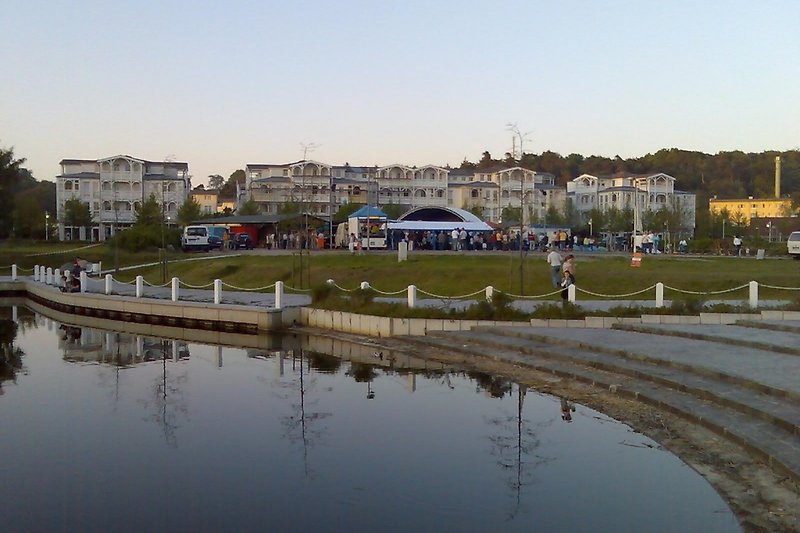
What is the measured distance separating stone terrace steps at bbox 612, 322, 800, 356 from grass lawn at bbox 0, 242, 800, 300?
18.1 feet

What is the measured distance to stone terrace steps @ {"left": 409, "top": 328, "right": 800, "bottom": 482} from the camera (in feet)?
31.7

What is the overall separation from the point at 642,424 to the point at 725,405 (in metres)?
1.21

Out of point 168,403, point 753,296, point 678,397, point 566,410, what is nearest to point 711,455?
point 678,397

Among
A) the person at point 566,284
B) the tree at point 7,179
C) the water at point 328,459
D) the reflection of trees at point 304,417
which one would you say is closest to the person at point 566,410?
the water at point 328,459

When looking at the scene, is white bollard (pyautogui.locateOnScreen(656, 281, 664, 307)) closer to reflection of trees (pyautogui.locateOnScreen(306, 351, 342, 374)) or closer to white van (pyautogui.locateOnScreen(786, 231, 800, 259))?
reflection of trees (pyautogui.locateOnScreen(306, 351, 342, 374))

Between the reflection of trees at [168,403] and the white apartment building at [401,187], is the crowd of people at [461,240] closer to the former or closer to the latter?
the reflection of trees at [168,403]

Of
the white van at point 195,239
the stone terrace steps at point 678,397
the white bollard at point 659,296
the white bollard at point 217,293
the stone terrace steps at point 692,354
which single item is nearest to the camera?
the stone terrace steps at point 678,397

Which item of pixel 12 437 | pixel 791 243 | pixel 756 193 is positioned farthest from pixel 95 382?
pixel 756 193

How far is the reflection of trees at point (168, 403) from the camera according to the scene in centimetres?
1202

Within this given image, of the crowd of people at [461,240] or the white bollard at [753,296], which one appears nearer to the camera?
the white bollard at [753,296]

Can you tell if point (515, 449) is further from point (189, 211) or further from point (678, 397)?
point (189, 211)

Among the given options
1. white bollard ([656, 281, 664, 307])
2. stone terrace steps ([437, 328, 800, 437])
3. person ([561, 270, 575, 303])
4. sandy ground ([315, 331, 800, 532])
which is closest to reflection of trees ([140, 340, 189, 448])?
sandy ground ([315, 331, 800, 532])

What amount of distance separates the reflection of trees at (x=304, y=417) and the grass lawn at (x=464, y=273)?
10986mm

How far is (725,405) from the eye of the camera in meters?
11.6
